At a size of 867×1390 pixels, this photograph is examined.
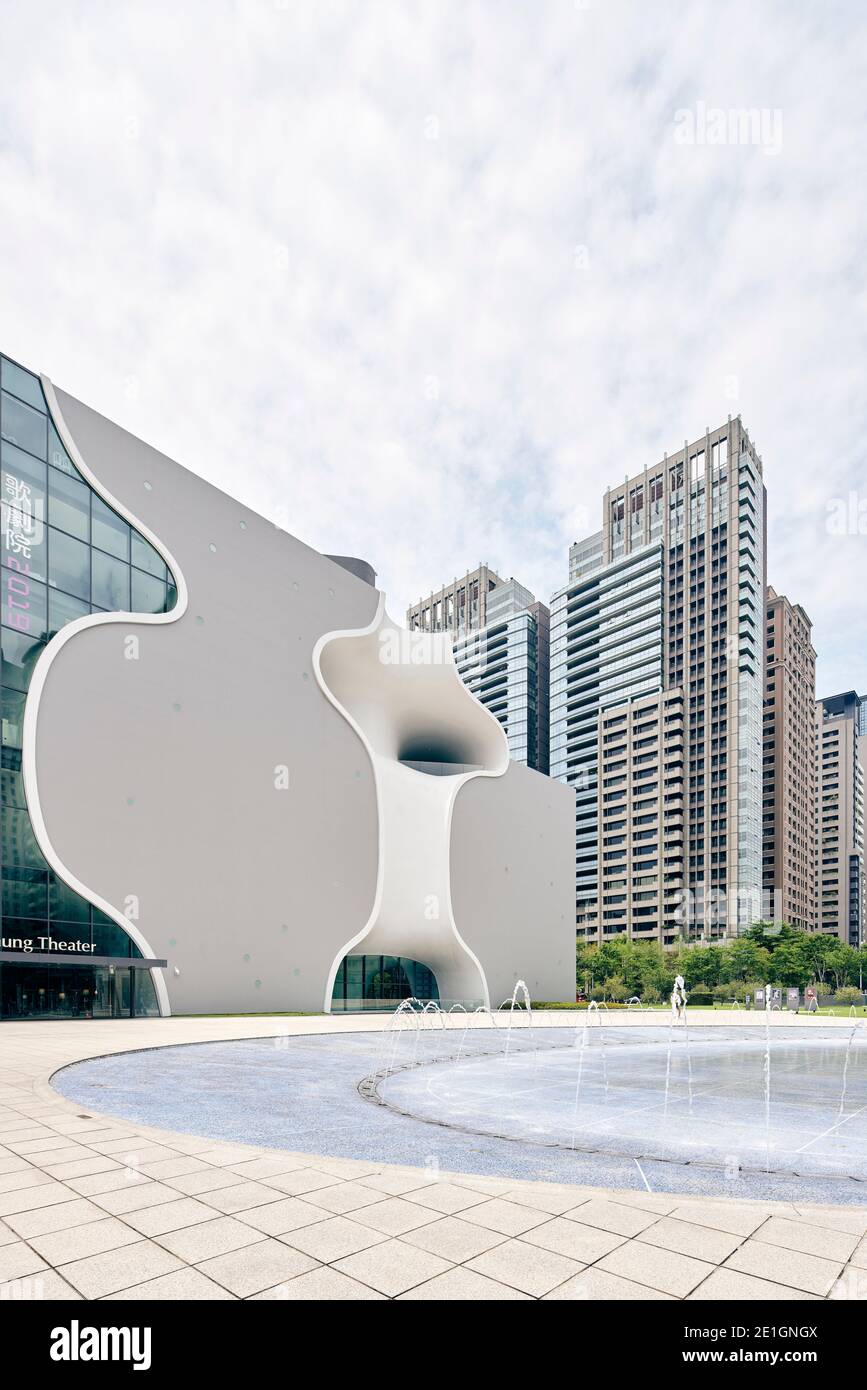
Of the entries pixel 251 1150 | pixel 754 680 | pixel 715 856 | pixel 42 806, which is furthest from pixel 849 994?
pixel 251 1150

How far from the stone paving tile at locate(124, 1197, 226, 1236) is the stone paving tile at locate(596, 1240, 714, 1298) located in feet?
8.15

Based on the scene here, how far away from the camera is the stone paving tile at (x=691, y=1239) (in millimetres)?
4637

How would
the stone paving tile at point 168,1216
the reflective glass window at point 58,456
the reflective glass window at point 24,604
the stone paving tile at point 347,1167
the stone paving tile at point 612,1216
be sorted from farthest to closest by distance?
the reflective glass window at point 58,456, the reflective glass window at point 24,604, the stone paving tile at point 347,1167, the stone paving tile at point 612,1216, the stone paving tile at point 168,1216

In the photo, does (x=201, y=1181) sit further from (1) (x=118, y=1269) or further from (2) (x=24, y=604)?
(2) (x=24, y=604)

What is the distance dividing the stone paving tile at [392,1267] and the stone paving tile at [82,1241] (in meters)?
1.34

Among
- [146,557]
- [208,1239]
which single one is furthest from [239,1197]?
[146,557]

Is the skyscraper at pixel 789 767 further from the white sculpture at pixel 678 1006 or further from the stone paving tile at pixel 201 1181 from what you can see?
the stone paving tile at pixel 201 1181

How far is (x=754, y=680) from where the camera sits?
116 meters

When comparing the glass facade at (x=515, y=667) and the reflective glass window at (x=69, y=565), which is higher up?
the glass facade at (x=515, y=667)

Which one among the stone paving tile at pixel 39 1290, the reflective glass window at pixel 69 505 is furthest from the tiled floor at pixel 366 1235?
the reflective glass window at pixel 69 505

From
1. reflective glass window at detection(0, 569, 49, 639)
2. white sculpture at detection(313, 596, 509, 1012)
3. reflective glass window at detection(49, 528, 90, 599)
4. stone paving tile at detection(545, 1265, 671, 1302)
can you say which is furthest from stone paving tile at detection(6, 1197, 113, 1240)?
white sculpture at detection(313, 596, 509, 1012)

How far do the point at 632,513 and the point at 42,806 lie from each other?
120 meters

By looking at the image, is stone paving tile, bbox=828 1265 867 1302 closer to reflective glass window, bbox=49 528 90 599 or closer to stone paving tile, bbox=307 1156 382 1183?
stone paving tile, bbox=307 1156 382 1183
